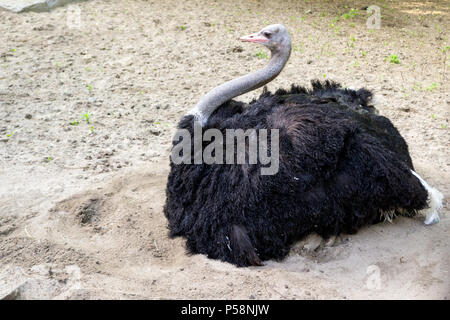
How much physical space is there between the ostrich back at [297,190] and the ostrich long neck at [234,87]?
250mm

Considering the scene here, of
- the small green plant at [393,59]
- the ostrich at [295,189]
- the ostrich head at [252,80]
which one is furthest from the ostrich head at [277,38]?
the small green plant at [393,59]

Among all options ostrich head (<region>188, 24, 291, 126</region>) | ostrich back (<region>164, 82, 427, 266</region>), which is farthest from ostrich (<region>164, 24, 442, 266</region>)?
ostrich head (<region>188, 24, 291, 126</region>)

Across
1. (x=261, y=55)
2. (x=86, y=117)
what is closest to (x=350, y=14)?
(x=261, y=55)

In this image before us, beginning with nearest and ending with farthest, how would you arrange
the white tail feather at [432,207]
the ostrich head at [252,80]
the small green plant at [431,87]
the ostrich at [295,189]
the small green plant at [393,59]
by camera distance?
the ostrich at [295,189] → the white tail feather at [432,207] → the ostrich head at [252,80] → the small green plant at [431,87] → the small green plant at [393,59]

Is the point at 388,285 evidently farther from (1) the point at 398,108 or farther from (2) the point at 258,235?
(1) the point at 398,108

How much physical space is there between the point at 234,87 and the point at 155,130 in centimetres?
198

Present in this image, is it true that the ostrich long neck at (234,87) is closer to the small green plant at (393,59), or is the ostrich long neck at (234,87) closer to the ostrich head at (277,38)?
the ostrich head at (277,38)

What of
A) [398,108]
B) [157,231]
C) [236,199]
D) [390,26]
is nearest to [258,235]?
[236,199]

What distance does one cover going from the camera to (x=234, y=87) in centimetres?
461

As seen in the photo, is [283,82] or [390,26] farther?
[390,26]

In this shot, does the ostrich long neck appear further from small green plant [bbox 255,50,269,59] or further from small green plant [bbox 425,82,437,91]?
small green plant [bbox 255,50,269,59]

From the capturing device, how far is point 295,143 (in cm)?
414

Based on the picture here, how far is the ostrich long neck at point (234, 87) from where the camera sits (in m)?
4.51
